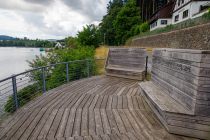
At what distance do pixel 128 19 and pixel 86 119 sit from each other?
38879 millimetres

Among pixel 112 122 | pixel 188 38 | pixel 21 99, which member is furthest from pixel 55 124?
pixel 188 38

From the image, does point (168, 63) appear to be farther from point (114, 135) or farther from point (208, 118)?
point (114, 135)

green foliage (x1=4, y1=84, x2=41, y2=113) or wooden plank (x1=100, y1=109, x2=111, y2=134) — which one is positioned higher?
wooden plank (x1=100, y1=109, x2=111, y2=134)

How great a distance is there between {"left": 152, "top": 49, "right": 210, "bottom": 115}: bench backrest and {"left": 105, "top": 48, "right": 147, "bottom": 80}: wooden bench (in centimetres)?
343

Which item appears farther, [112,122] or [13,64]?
[13,64]

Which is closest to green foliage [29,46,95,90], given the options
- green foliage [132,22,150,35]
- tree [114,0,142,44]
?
green foliage [132,22,150,35]

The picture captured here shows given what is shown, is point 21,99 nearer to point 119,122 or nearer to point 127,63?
point 127,63

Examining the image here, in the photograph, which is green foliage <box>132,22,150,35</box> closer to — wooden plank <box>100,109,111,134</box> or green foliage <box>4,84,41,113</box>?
green foliage <box>4,84,41,113</box>

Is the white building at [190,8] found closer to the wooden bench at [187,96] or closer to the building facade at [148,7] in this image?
the building facade at [148,7]

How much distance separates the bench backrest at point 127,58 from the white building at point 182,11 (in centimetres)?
1634

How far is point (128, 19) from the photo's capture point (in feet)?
134

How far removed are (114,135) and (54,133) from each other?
1001 millimetres

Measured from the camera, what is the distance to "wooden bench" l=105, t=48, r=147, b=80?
802 cm

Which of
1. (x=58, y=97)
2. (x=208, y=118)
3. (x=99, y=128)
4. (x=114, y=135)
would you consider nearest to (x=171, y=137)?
(x=208, y=118)
